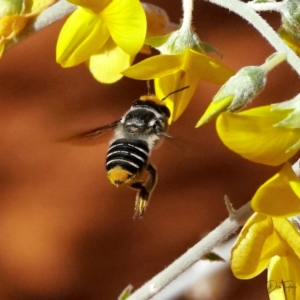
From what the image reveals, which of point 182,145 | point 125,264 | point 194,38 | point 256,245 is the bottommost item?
point 256,245

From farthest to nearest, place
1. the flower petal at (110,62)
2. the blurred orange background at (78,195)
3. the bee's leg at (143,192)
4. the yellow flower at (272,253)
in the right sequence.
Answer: the blurred orange background at (78,195), the flower petal at (110,62), the bee's leg at (143,192), the yellow flower at (272,253)

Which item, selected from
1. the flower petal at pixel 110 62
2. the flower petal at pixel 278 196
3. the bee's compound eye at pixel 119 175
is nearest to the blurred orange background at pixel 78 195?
the flower petal at pixel 110 62

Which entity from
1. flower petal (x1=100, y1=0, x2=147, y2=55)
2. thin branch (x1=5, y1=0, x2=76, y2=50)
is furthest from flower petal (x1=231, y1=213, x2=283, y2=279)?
thin branch (x1=5, y1=0, x2=76, y2=50)

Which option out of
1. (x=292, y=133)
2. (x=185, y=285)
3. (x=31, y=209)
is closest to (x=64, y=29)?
(x=292, y=133)

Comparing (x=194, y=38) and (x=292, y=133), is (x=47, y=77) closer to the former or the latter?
(x=194, y=38)

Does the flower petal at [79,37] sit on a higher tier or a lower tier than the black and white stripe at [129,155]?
higher

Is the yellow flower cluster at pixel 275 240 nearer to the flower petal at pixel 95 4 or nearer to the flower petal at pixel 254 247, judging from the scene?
the flower petal at pixel 254 247

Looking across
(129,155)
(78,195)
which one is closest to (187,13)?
(129,155)
